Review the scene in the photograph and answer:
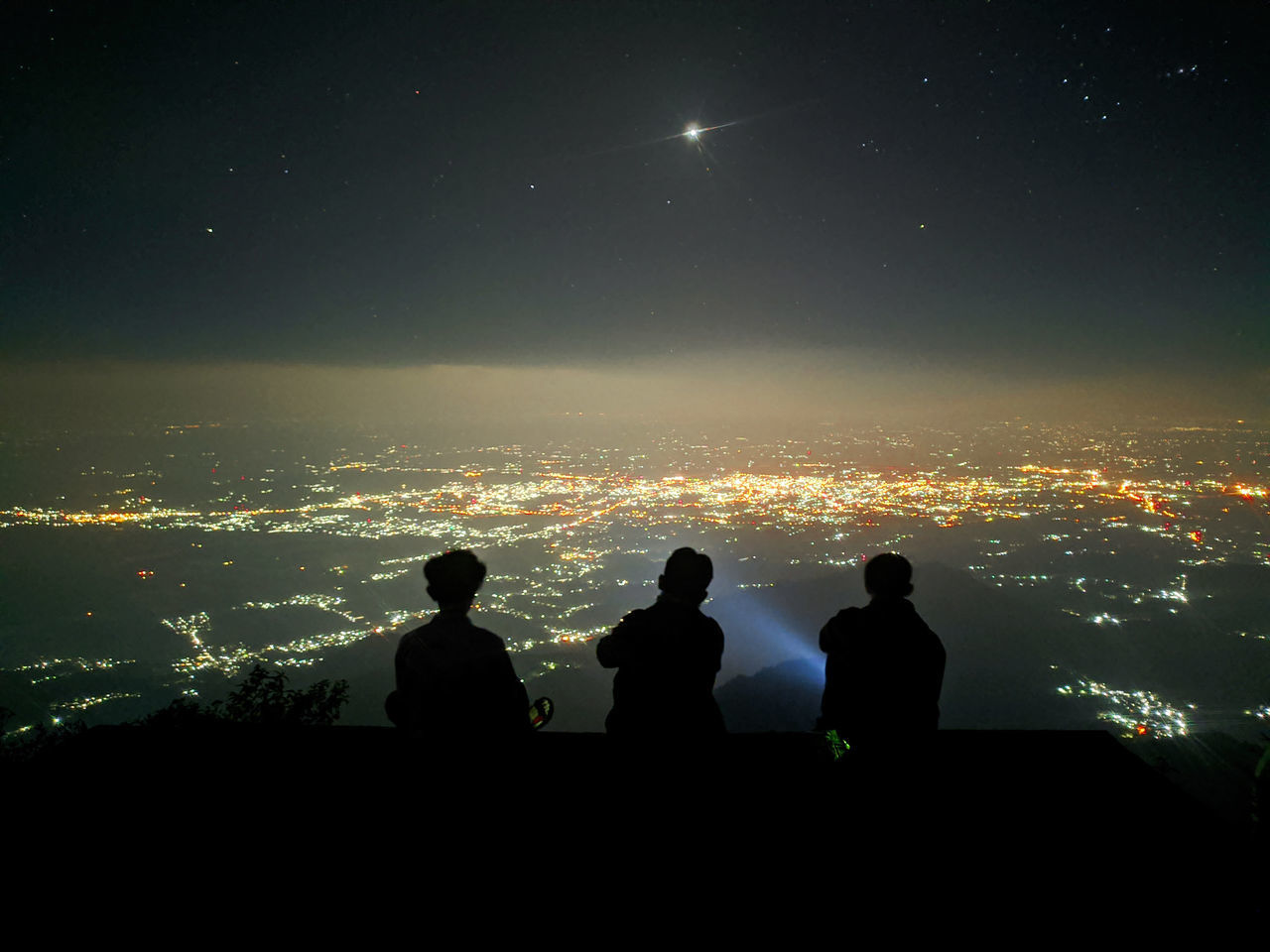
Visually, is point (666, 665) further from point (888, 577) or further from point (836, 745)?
point (888, 577)

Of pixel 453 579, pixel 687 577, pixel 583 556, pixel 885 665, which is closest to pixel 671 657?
pixel 687 577

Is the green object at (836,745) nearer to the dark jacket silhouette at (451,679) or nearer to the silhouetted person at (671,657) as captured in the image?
the silhouetted person at (671,657)

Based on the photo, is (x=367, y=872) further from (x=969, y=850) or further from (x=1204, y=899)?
(x=1204, y=899)

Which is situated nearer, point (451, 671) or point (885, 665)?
point (451, 671)

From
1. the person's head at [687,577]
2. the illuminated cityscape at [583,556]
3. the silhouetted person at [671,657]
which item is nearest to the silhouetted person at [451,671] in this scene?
the silhouetted person at [671,657]

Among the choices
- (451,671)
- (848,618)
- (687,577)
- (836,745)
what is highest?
(687,577)

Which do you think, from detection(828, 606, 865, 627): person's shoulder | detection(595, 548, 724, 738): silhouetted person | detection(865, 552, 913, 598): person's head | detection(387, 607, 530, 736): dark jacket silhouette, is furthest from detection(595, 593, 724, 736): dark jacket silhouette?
detection(865, 552, 913, 598): person's head

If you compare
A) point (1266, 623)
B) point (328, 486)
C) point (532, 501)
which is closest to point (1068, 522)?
point (1266, 623)

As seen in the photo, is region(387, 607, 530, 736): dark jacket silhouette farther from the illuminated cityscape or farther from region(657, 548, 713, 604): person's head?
the illuminated cityscape
